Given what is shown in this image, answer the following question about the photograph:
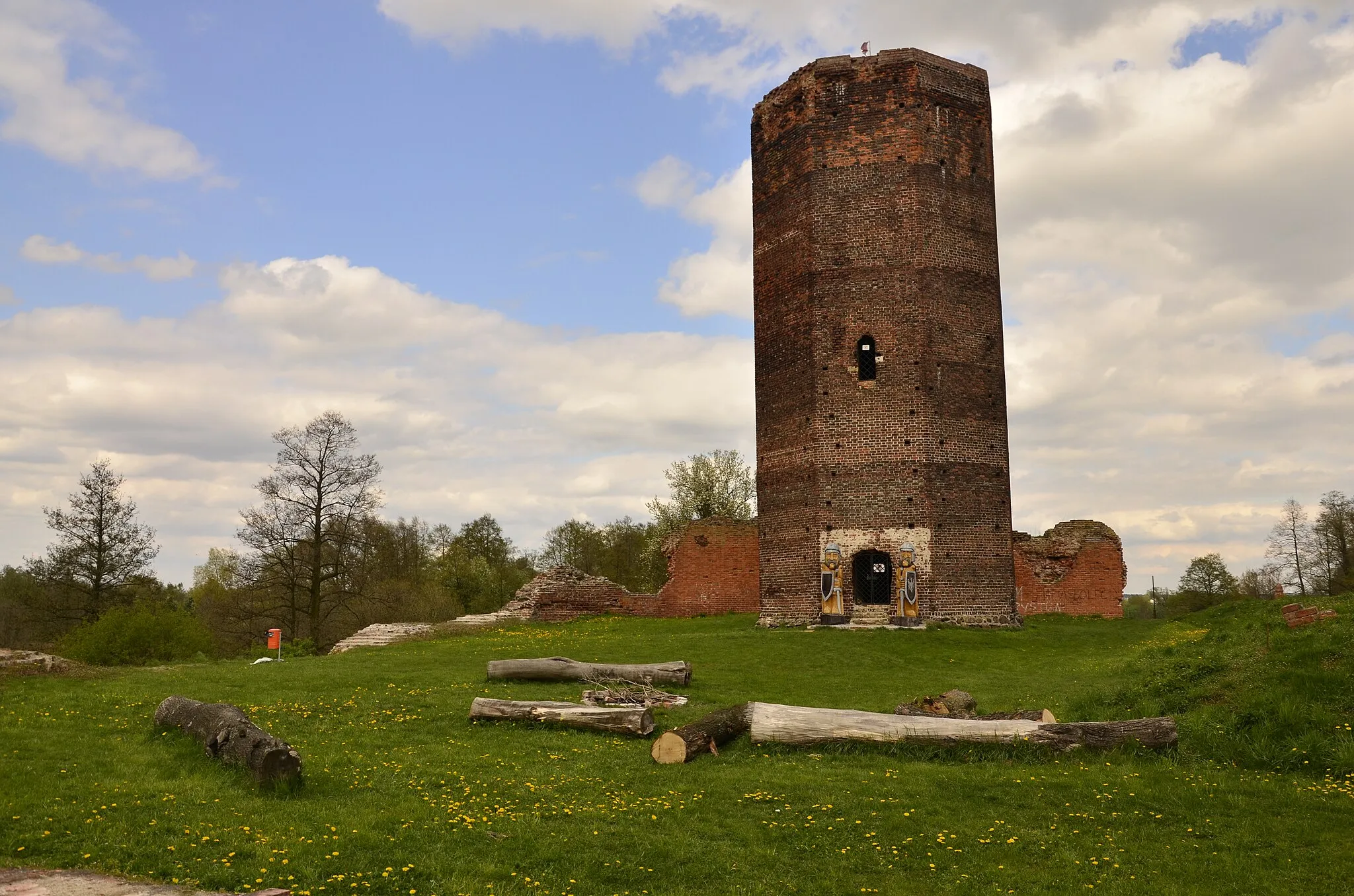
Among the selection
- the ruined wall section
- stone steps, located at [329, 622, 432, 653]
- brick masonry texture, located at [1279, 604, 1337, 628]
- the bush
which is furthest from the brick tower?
the bush

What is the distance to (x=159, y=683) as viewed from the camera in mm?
15492

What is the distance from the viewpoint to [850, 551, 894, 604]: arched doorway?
88.1 ft

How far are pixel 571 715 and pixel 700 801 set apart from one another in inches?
143

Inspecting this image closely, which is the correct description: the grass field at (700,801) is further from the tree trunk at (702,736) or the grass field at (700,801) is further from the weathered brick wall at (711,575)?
the weathered brick wall at (711,575)

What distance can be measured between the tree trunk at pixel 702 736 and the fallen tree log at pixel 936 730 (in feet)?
0.66

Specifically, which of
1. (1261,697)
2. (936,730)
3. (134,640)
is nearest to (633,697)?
(936,730)

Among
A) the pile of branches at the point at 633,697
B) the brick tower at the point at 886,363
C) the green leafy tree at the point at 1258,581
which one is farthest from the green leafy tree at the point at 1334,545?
the pile of branches at the point at 633,697

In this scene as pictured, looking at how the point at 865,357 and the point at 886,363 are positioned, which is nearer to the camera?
the point at 886,363

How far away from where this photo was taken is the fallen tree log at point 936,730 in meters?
10.2

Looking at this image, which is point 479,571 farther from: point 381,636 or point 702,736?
point 702,736

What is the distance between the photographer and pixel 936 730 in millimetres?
10641

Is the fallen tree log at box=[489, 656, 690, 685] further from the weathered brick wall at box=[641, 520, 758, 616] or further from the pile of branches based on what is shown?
the weathered brick wall at box=[641, 520, 758, 616]

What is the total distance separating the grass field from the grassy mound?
4 centimetres

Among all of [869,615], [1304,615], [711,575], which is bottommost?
[869,615]
